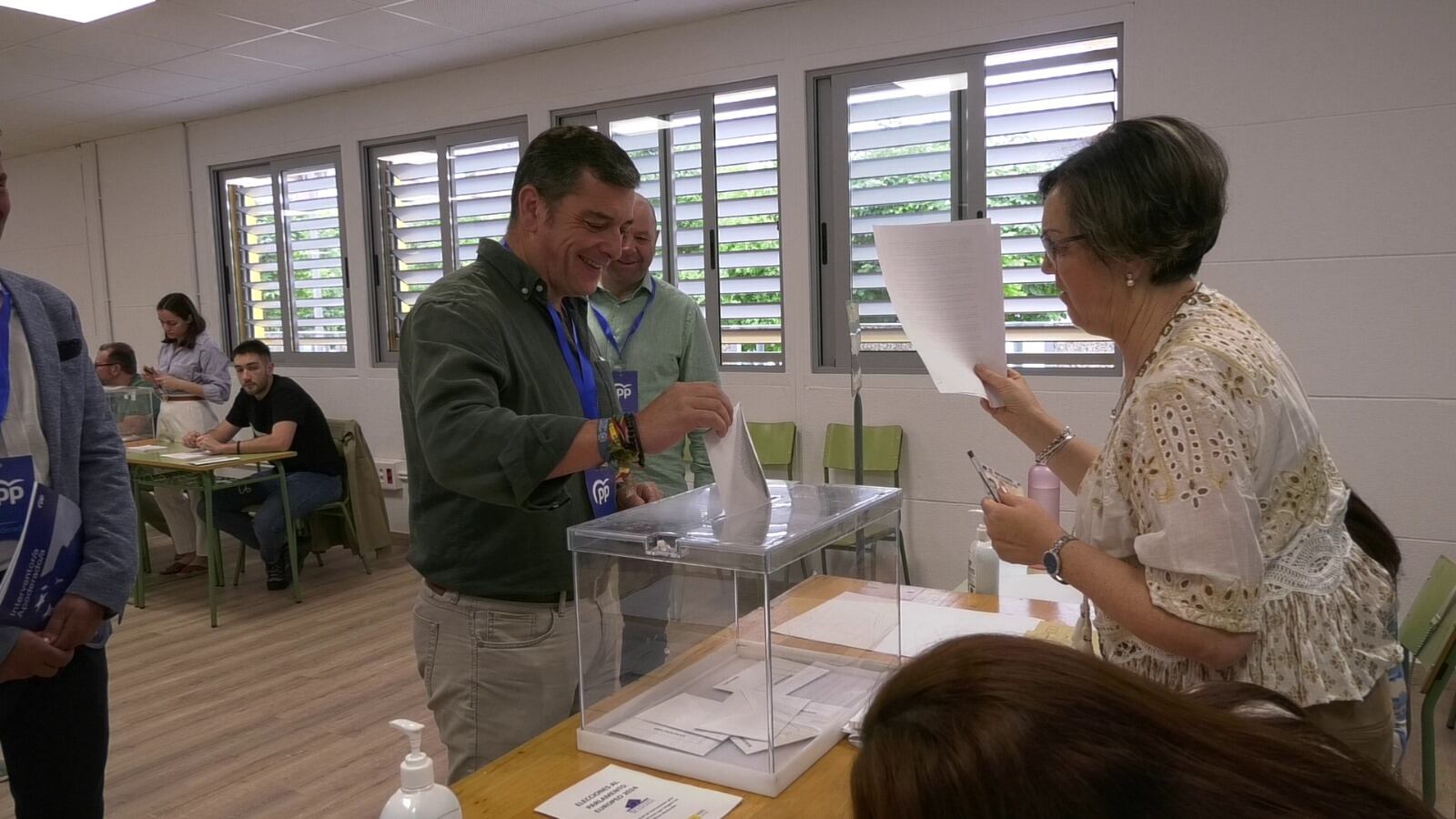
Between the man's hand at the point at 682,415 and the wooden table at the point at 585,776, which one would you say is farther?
the man's hand at the point at 682,415

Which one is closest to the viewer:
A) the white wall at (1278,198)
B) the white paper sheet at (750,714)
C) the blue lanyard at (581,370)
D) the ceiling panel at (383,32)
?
the white paper sheet at (750,714)

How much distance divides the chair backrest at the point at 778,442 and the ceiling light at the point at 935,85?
163 centimetres

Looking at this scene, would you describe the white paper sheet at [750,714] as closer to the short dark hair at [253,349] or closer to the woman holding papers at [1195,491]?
the woman holding papers at [1195,491]

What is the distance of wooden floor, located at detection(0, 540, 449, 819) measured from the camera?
2957mm

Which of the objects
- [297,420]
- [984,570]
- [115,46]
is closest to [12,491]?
[984,570]

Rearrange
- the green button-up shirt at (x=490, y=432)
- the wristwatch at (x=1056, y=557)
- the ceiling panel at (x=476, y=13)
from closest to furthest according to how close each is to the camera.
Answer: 1. the wristwatch at (x=1056, y=557)
2. the green button-up shirt at (x=490, y=432)
3. the ceiling panel at (x=476, y=13)

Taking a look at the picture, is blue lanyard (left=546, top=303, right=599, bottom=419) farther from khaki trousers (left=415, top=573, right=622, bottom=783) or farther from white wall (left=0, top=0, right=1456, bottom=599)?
white wall (left=0, top=0, right=1456, bottom=599)

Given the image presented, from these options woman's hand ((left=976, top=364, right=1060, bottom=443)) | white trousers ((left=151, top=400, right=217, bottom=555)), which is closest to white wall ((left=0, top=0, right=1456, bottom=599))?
woman's hand ((left=976, top=364, right=1060, bottom=443))

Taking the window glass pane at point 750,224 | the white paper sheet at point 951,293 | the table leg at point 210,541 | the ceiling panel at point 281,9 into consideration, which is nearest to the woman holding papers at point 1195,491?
the white paper sheet at point 951,293

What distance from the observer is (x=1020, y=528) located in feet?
3.90

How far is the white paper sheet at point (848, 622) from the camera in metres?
1.33

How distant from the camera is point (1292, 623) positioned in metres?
1.05

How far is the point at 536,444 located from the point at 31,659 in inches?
36.1

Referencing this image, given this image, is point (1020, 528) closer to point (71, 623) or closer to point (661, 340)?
point (71, 623)
